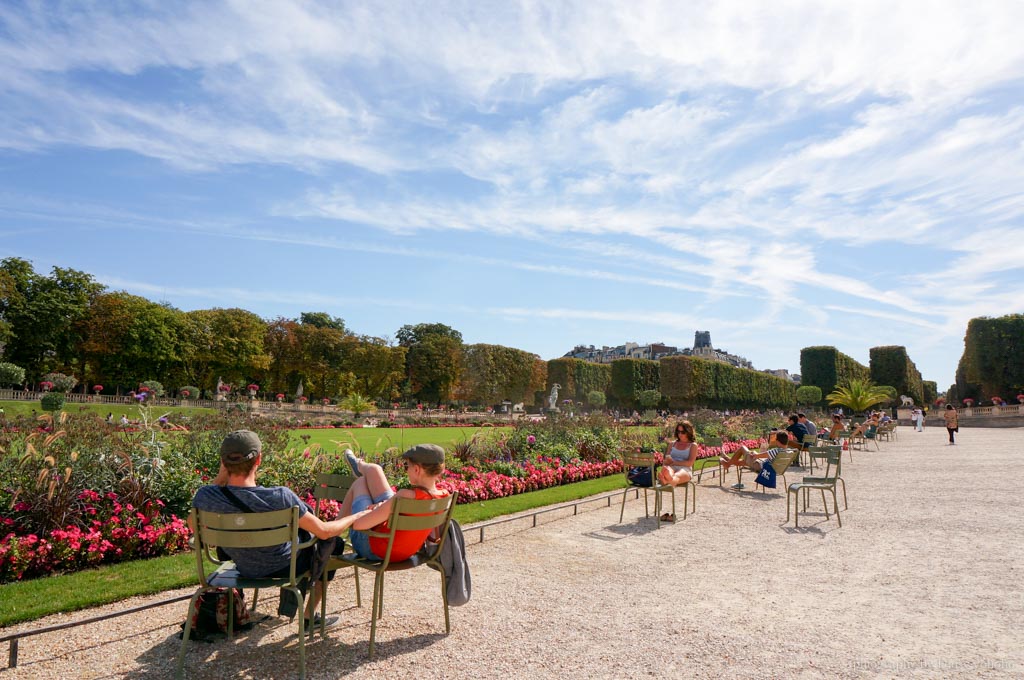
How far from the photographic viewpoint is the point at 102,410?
89.6 ft

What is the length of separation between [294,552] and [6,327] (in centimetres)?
4041

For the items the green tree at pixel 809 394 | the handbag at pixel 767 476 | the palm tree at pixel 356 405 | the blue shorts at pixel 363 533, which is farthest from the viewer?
the green tree at pixel 809 394

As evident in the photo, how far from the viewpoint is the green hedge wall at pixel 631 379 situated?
50.2 metres

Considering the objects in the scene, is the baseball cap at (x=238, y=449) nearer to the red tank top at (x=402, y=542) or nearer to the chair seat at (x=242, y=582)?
the chair seat at (x=242, y=582)

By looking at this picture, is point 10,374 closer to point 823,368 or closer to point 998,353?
point 823,368

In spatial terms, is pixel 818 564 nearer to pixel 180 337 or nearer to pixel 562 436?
pixel 562 436

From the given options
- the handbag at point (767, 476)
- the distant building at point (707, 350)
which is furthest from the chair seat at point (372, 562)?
the distant building at point (707, 350)

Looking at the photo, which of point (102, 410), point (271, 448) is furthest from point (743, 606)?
point (102, 410)

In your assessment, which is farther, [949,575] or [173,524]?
[173,524]

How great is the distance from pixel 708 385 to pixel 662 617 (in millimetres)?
45261

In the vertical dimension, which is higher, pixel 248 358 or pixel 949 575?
pixel 248 358

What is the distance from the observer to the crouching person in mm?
3293

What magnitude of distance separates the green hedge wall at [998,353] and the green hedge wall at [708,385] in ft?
46.2

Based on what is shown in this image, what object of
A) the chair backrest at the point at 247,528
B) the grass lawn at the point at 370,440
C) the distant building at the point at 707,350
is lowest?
the grass lawn at the point at 370,440
